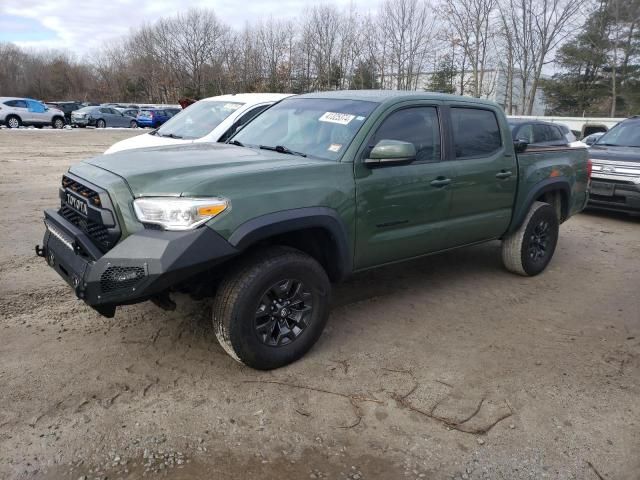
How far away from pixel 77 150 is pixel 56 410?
1574 centimetres

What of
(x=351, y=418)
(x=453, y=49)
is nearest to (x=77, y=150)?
(x=351, y=418)

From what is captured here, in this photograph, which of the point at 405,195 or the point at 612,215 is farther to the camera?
the point at 612,215

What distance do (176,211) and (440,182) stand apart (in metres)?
2.20

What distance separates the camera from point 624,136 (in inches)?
383

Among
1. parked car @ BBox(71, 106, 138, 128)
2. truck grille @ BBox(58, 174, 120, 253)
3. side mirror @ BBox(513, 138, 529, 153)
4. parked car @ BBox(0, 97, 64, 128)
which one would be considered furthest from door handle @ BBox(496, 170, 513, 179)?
parked car @ BBox(71, 106, 138, 128)

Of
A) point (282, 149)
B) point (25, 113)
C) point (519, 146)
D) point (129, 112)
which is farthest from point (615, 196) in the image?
point (129, 112)

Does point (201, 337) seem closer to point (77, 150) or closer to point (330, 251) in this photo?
point (330, 251)

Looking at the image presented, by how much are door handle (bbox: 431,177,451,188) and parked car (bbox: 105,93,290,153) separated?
11.6 feet

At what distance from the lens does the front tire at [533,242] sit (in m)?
5.33

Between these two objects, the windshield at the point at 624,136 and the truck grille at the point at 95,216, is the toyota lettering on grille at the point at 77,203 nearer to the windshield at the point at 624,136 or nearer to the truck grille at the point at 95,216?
the truck grille at the point at 95,216

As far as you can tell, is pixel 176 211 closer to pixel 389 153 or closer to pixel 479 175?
pixel 389 153

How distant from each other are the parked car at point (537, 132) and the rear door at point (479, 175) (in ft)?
17.0

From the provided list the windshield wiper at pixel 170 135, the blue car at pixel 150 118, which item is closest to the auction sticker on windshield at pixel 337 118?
the windshield wiper at pixel 170 135

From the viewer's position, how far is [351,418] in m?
3.00
